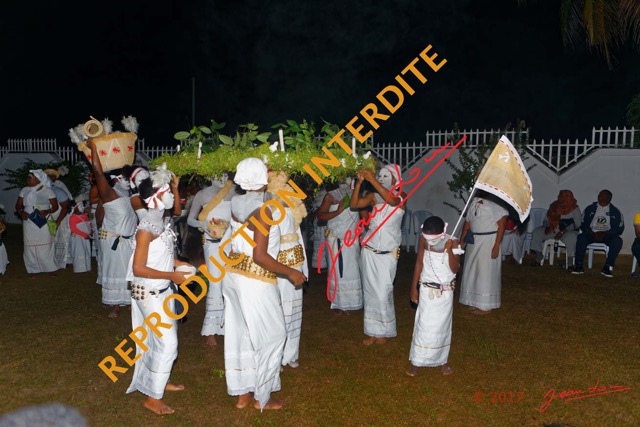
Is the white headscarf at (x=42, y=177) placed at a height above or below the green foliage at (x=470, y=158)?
below

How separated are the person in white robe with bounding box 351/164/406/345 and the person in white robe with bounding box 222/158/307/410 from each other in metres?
1.83

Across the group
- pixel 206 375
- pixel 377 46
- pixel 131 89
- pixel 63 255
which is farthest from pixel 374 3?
pixel 206 375

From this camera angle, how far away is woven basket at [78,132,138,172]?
731 cm

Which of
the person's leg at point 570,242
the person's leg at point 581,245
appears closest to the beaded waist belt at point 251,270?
the person's leg at point 581,245

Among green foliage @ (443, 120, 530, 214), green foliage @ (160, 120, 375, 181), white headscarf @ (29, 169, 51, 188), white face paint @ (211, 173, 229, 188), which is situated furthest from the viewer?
green foliage @ (443, 120, 530, 214)

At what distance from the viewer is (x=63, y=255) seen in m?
11.3

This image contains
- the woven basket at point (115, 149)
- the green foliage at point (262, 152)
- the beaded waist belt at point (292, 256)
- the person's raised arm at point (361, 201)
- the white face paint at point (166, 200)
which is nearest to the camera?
the white face paint at point (166, 200)

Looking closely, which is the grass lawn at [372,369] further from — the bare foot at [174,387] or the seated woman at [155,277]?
the seated woman at [155,277]

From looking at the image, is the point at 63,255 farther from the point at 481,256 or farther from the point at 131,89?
the point at 131,89

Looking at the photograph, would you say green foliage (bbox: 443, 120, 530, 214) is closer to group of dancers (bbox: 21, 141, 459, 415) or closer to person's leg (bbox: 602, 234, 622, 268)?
person's leg (bbox: 602, 234, 622, 268)

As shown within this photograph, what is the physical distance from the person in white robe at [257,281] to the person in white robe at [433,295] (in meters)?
1.53

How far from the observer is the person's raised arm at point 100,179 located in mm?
6535

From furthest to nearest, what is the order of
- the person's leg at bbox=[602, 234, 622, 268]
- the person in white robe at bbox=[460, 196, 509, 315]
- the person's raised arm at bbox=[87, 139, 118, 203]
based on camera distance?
the person's leg at bbox=[602, 234, 622, 268] < the person in white robe at bbox=[460, 196, 509, 315] < the person's raised arm at bbox=[87, 139, 118, 203]

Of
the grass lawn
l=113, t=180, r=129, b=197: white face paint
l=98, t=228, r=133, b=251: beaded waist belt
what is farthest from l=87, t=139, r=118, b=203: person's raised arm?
the grass lawn
